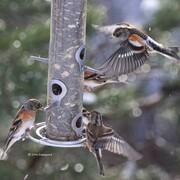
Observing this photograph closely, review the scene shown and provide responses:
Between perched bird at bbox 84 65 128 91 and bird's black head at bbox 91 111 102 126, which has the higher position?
perched bird at bbox 84 65 128 91

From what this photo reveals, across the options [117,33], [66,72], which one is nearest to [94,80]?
[66,72]

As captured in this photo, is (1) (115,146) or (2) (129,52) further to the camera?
(2) (129,52)

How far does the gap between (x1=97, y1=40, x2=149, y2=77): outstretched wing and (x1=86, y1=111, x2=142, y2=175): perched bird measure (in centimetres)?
23

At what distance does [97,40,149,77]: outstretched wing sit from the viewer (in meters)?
3.27

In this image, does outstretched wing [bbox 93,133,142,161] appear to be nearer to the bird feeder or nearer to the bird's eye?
the bird feeder

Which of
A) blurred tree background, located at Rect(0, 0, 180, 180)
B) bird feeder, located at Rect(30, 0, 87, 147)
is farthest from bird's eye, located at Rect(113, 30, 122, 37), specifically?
blurred tree background, located at Rect(0, 0, 180, 180)

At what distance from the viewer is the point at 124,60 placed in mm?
3281

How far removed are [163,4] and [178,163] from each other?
1.53 metres

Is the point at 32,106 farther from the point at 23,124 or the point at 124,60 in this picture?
the point at 124,60

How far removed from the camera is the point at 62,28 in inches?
130

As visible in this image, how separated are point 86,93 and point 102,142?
1289 mm

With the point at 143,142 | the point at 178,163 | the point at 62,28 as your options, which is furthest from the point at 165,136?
the point at 62,28

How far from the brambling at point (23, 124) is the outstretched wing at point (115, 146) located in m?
0.32

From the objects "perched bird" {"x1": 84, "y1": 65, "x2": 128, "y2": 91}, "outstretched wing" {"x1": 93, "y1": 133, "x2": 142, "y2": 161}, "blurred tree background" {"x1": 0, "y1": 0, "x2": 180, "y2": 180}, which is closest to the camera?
"outstretched wing" {"x1": 93, "y1": 133, "x2": 142, "y2": 161}
